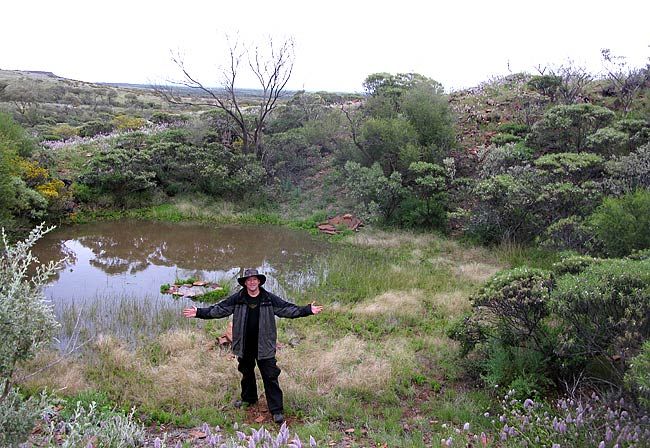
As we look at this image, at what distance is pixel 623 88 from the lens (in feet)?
55.9

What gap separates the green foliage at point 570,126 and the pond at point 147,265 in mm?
7040

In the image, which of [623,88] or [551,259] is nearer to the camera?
[551,259]

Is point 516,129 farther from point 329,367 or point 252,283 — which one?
point 252,283

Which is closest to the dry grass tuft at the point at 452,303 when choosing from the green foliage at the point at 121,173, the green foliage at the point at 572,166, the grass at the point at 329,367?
the grass at the point at 329,367

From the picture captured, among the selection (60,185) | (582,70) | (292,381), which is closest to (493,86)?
(582,70)

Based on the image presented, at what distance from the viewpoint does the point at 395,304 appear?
26.3ft

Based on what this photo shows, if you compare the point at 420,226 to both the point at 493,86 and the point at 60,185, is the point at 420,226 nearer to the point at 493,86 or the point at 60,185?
the point at 60,185

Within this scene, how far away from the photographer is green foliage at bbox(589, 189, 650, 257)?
723cm

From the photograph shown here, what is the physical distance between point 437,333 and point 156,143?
1315 centimetres

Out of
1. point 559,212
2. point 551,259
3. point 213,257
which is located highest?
point 559,212

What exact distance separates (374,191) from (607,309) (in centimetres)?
945

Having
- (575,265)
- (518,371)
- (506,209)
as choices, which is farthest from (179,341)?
(506,209)

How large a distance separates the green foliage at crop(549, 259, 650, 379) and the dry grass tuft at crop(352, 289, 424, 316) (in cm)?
310

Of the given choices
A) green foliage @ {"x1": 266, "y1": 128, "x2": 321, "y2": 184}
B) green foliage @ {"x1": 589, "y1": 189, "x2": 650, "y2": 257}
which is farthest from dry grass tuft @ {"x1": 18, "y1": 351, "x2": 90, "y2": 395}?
green foliage @ {"x1": 266, "y1": 128, "x2": 321, "y2": 184}
